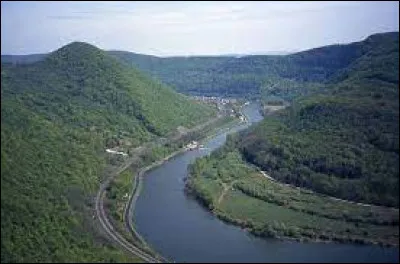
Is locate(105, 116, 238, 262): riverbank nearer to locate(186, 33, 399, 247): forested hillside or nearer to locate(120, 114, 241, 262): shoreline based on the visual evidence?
locate(120, 114, 241, 262): shoreline

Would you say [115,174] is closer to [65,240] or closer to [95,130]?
[95,130]

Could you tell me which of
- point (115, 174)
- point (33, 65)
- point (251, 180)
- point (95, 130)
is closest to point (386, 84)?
point (251, 180)

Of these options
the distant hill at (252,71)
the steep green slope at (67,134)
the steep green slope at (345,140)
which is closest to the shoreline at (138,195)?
the steep green slope at (67,134)

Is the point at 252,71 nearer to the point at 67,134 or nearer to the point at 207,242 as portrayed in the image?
the point at 67,134

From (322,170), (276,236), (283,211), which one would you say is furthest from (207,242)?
(322,170)

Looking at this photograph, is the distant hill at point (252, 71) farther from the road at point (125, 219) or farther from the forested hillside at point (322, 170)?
the road at point (125, 219)

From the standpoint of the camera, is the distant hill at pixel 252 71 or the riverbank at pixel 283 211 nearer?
the riverbank at pixel 283 211
